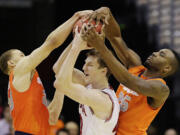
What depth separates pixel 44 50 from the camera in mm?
4176

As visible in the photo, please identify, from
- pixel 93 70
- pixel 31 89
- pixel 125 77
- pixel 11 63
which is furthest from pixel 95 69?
pixel 11 63

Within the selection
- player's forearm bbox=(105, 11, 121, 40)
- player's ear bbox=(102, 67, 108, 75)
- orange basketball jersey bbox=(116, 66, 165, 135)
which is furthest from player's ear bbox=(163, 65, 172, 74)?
player's ear bbox=(102, 67, 108, 75)

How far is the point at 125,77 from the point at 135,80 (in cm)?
11

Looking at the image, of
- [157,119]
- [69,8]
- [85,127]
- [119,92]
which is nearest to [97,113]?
[85,127]

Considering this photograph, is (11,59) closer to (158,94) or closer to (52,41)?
(52,41)

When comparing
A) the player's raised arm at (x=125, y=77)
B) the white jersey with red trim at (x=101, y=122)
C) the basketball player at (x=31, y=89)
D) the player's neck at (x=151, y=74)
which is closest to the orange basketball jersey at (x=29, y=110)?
the basketball player at (x=31, y=89)

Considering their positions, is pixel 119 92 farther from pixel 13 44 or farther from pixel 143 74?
pixel 13 44

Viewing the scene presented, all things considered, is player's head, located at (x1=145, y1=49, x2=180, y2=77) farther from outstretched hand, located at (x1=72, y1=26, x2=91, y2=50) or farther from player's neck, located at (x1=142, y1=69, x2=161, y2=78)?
outstretched hand, located at (x1=72, y1=26, x2=91, y2=50)

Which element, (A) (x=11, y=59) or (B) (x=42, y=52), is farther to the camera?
(A) (x=11, y=59)

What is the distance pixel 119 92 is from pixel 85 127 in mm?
744

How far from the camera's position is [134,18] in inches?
398

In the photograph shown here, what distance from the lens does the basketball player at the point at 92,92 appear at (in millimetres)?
3684

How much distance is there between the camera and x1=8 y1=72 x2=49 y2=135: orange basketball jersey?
435 cm

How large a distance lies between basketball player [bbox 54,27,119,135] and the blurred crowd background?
4.88m
